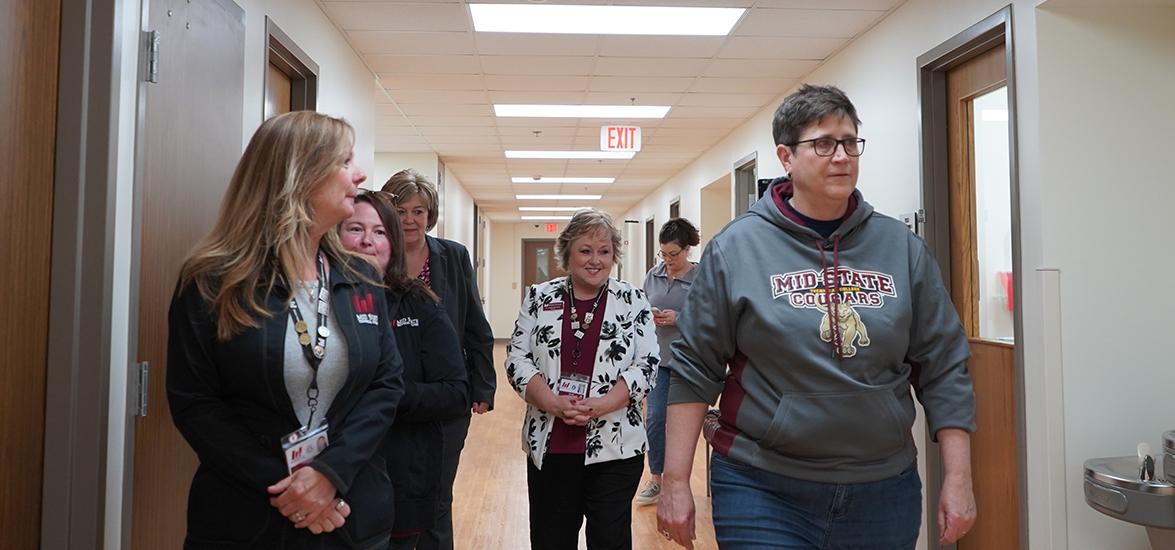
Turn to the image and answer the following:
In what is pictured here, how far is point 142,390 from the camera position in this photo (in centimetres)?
214

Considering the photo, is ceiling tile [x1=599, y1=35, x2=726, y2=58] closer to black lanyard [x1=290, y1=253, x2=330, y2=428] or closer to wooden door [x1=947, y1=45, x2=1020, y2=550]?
wooden door [x1=947, y1=45, x2=1020, y2=550]

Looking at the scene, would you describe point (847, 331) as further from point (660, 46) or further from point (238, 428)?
point (660, 46)

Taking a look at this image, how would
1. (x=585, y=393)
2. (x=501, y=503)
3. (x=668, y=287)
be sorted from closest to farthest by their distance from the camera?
(x=585, y=393)
(x=501, y=503)
(x=668, y=287)

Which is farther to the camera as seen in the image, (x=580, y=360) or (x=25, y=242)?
(x=580, y=360)

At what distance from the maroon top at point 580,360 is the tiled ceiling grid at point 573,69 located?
87.0 inches

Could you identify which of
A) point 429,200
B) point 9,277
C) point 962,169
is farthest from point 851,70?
point 9,277

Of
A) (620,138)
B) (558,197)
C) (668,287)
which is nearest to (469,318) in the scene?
(668,287)

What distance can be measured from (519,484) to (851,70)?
334 cm

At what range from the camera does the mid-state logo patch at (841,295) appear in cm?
155

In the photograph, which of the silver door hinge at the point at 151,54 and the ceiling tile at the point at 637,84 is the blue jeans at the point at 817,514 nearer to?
the silver door hinge at the point at 151,54

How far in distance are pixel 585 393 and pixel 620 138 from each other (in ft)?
16.1

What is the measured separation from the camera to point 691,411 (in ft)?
5.56

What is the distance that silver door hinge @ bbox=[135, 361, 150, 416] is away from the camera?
2.12 metres

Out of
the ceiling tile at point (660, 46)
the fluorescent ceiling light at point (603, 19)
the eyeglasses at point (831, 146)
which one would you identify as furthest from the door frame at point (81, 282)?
the ceiling tile at point (660, 46)
